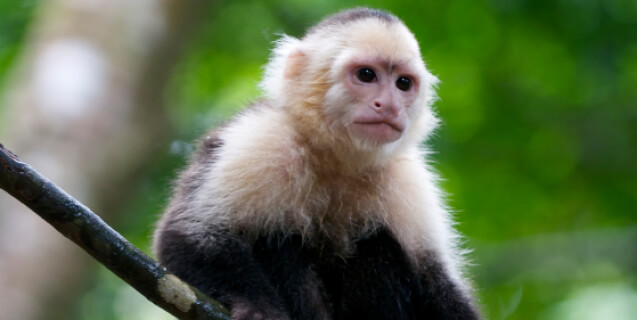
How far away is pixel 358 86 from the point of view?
437 cm

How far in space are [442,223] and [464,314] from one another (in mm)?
466

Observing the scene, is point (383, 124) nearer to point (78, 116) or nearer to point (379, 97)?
point (379, 97)

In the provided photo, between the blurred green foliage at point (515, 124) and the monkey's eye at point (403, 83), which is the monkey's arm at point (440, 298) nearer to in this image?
the monkey's eye at point (403, 83)

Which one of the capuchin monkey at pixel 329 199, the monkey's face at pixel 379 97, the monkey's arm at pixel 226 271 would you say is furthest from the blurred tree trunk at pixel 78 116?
the monkey's face at pixel 379 97

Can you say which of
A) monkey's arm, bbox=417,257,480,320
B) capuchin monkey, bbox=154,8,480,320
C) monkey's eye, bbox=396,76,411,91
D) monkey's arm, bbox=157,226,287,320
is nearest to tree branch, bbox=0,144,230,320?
monkey's arm, bbox=157,226,287,320

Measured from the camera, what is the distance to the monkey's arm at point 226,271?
3.60m

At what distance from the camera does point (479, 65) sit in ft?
26.6

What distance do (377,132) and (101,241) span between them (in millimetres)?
1604

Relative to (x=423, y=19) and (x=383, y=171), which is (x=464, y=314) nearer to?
(x=383, y=171)

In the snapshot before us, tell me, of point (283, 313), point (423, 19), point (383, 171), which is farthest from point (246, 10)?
point (283, 313)

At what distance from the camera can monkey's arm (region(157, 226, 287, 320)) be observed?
360cm

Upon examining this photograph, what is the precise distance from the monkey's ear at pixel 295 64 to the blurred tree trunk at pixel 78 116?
1.75 m

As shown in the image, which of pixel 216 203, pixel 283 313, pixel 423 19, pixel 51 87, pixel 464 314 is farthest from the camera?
pixel 423 19

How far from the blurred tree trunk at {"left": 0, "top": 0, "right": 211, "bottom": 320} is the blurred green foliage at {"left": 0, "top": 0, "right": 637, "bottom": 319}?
102 cm
